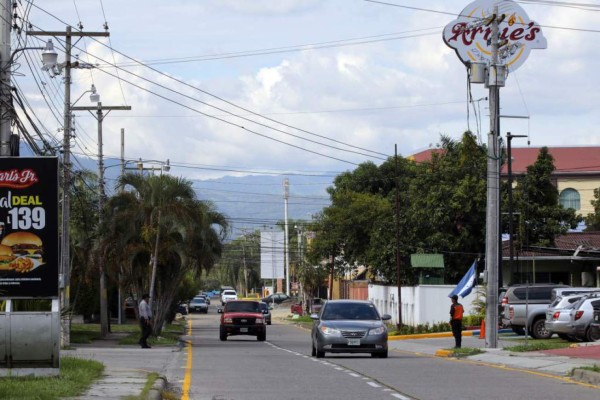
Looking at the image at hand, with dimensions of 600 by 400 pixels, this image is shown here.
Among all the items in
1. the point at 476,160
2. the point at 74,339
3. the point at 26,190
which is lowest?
the point at 74,339

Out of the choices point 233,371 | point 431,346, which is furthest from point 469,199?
point 233,371

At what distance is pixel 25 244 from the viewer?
1802 cm

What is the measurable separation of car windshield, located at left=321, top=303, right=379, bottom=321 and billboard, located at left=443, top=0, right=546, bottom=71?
9.21 m

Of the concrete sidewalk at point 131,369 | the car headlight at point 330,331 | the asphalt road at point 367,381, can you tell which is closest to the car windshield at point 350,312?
the car headlight at point 330,331

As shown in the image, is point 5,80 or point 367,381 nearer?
point 367,381

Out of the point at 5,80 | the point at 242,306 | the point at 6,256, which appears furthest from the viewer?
the point at 242,306

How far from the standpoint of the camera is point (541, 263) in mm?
58562

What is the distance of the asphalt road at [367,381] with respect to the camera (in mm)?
16906

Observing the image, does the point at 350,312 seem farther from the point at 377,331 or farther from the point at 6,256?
the point at 6,256

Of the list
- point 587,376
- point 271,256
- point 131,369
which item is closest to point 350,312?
point 131,369

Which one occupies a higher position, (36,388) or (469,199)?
(469,199)

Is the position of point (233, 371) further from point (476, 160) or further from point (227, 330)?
point (476, 160)

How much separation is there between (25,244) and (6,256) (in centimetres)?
36

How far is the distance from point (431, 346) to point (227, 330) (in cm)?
1143
